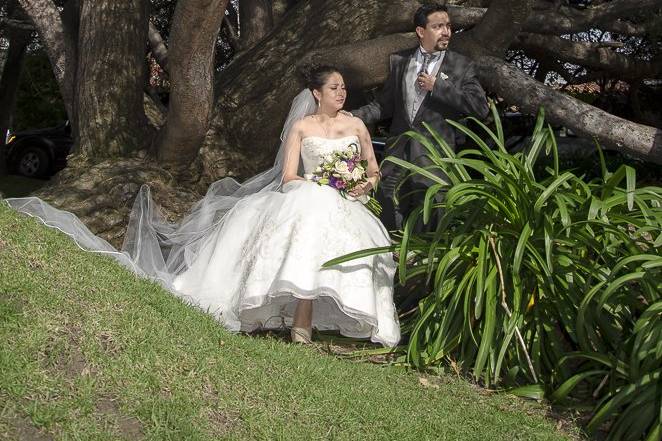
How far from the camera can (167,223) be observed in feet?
26.2

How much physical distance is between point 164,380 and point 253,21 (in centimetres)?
703

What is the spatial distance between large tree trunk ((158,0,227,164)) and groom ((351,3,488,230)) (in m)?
1.42

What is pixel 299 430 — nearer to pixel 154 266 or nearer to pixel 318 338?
pixel 318 338

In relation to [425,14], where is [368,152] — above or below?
below

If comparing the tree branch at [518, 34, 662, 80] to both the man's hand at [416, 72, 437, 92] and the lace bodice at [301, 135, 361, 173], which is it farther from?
the lace bodice at [301, 135, 361, 173]

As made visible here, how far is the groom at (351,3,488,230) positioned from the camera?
23.8ft

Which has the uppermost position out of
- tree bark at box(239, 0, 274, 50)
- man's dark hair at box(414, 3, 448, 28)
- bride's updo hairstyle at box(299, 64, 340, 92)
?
man's dark hair at box(414, 3, 448, 28)

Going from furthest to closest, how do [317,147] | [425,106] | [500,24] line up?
[500,24], [425,106], [317,147]

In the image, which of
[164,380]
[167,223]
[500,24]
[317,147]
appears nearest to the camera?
[164,380]

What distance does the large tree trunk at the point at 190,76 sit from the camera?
779 cm

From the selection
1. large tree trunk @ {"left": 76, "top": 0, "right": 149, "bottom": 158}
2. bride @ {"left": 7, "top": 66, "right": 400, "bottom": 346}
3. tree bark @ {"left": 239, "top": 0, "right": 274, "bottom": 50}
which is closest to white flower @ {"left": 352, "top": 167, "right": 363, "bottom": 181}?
bride @ {"left": 7, "top": 66, "right": 400, "bottom": 346}

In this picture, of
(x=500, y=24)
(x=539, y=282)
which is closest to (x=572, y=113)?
(x=500, y=24)

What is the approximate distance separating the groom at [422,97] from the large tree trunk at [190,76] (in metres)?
1.42

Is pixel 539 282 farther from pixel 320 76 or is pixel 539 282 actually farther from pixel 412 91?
pixel 320 76
